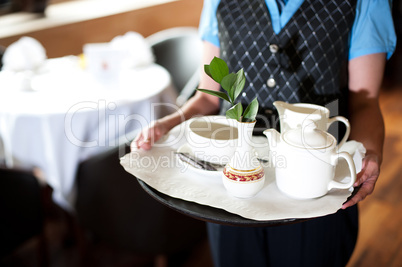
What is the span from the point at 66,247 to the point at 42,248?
31 centimetres

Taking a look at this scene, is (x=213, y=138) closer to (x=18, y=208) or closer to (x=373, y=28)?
(x=373, y=28)

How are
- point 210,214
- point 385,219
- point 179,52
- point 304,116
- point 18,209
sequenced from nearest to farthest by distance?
point 210,214, point 304,116, point 18,209, point 385,219, point 179,52

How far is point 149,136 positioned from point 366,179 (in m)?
0.54

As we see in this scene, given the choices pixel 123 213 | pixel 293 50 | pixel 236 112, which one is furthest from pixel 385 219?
pixel 236 112

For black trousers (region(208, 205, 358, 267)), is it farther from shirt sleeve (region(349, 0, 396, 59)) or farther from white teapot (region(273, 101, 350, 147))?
shirt sleeve (region(349, 0, 396, 59))

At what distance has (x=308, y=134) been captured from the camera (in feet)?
2.80

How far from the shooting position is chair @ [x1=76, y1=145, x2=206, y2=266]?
5.28ft

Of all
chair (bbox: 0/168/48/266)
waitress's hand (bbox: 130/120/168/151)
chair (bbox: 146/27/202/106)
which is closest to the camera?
waitress's hand (bbox: 130/120/168/151)

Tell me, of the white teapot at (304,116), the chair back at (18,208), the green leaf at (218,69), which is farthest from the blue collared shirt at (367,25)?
the chair back at (18,208)

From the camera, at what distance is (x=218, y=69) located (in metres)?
0.85

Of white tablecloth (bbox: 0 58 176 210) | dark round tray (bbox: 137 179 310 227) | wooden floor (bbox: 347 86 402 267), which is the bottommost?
wooden floor (bbox: 347 86 402 267)

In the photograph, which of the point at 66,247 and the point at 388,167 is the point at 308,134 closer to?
the point at 66,247

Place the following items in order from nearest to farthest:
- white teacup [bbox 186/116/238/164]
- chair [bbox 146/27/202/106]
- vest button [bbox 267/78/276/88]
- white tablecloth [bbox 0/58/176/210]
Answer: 1. white teacup [bbox 186/116/238/164]
2. vest button [bbox 267/78/276/88]
3. white tablecloth [bbox 0/58/176/210]
4. chair [bbox 146/27/202/106]

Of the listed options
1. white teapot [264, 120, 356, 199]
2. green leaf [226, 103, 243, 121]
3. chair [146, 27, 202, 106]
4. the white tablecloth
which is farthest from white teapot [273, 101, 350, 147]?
chair [146, 27, 202, 106]
